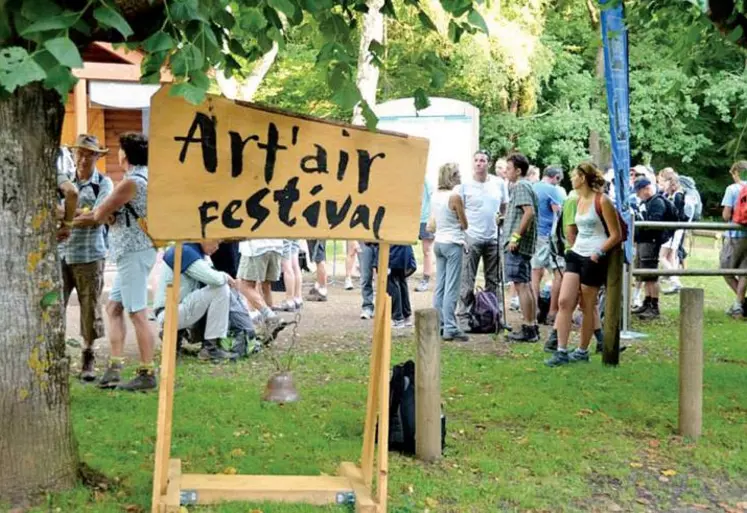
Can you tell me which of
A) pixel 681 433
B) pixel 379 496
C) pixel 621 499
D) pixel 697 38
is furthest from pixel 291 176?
pixel 697 38

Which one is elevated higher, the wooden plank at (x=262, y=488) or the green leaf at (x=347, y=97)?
the green leaf at (x=347, y=97)

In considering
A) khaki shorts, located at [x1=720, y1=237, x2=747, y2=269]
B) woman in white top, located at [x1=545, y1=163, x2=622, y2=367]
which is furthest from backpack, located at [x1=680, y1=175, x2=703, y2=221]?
woman in white top, located at [x1=545, y1=163, x2=622, y2=367]

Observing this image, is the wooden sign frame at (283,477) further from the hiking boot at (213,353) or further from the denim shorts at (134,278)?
the hiking boot at (213,353)

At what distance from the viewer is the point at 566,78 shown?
32406 mm

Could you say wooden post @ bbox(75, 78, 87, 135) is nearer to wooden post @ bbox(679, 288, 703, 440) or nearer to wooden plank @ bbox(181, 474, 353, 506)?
wooden post @ bbox(679, 288, 703, 440)

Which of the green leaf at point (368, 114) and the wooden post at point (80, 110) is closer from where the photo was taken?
the green leaf at point (368, 114)

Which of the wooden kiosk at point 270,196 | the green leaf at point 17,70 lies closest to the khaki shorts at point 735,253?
the wooden kiosk at point 270,196

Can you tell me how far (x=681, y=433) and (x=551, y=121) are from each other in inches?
1030

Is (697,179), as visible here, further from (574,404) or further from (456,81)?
(574,404)

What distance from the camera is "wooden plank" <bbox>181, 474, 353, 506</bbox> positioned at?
4.94 metres

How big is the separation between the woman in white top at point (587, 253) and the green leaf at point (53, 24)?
582 centimetres

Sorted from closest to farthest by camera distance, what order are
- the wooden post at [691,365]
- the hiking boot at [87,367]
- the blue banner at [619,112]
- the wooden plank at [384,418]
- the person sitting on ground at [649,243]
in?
the wooden plank at [384,418], the wooden post at [691,365], the hiking boot at [87,367], the blue banner at [619,112], the person sitting on ground at [649,243]

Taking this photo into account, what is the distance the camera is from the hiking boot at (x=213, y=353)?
29.5 feet

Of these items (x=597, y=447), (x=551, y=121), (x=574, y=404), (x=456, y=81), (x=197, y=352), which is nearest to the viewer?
(x=597, y=447)
